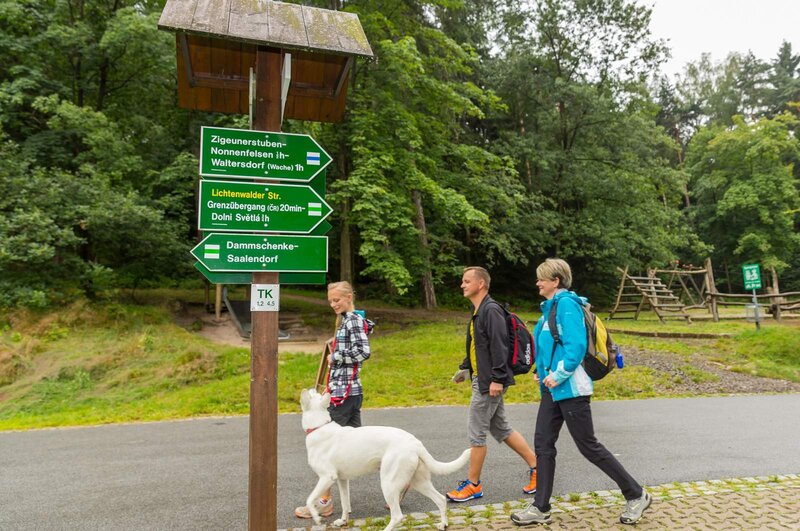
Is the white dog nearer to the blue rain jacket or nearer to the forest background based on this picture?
the blue rain jacket

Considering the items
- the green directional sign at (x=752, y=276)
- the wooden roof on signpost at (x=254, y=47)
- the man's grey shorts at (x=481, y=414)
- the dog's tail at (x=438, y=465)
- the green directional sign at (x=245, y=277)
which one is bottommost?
the dog's tail at (x=438, y=465)

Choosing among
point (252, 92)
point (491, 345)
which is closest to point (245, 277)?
point (252, 92)

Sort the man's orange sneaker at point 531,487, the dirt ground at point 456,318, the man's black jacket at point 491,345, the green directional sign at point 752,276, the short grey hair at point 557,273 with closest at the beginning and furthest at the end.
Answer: the short grey hair at point 557,273
the man's black jacket at point 491,345
the man's orange sneaker at point 531,487
the dirt ground at point 456,318
the green directional sign at point 752,276

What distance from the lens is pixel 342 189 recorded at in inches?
565

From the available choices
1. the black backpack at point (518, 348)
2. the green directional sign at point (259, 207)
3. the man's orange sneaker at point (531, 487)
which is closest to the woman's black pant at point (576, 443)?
the black backpack at point (518, 348)

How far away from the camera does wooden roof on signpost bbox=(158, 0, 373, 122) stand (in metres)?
3.50

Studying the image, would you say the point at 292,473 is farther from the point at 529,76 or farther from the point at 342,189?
the point at 529,76

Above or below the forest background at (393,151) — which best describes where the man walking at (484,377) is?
below

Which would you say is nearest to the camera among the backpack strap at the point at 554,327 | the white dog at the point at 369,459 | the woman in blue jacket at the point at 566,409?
the white dog at the point at 369,459

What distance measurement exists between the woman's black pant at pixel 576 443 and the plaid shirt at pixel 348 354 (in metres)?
1.53

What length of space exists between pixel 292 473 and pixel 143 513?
1401mm

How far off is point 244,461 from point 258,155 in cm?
363

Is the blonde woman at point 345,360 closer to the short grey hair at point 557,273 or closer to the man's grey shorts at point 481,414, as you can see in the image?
the man's grey shorts at point 481,414

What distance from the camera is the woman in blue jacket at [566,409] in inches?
149
